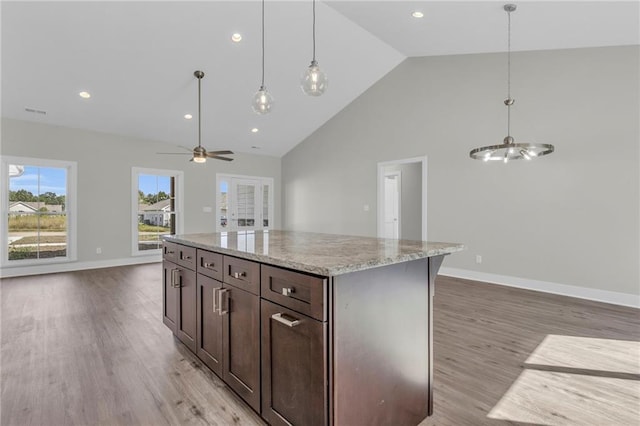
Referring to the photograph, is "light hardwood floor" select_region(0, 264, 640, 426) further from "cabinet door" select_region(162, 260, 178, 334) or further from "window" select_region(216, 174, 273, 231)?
"window" select_region(216, 174, 273, 231)

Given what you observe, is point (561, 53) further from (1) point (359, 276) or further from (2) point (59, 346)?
(2) point (59, 346)

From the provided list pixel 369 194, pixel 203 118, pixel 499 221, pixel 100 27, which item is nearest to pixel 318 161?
pixel 369 194

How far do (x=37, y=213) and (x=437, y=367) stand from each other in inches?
266

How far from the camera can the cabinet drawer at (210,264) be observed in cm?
186

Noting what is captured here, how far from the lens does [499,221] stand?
4480mm

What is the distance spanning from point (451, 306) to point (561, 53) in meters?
3.51

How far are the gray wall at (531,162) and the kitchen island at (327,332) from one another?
132 inches

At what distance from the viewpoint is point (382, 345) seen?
1.38 meters

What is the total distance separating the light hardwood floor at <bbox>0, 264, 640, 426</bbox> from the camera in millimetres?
1688

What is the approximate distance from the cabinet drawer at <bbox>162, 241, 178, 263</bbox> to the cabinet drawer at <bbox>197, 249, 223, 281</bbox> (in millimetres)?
498

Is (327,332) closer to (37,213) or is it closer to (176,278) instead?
(176,278)

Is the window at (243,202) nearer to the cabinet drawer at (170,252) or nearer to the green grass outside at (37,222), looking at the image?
the green grass outside at (37,222)

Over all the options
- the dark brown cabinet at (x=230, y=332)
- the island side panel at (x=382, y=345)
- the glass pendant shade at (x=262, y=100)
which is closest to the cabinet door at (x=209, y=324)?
the dark brown cabinet at (x=230, y=332)

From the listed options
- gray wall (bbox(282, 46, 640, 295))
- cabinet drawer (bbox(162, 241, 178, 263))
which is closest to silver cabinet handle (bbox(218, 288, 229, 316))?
cabinet drawer (bbox(162, 241, 178, 263))
